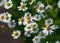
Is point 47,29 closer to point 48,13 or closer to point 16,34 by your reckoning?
point 48,13

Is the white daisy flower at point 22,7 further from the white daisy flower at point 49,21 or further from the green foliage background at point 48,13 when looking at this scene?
the white daisy flower at point 49,21

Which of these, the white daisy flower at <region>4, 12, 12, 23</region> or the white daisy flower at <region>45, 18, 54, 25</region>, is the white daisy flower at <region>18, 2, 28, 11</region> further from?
the white daisy flower at <region>45, 18, 54, 25</region>

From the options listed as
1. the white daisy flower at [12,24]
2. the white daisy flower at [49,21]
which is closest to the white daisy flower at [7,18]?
the white daisy flower at [12,24]

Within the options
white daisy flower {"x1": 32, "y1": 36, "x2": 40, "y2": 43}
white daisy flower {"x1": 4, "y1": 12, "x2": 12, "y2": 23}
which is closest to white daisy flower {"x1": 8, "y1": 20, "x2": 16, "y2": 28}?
white daisy flower {"x1": 4, "y1": 12, "x2": 12, "y2": 23}

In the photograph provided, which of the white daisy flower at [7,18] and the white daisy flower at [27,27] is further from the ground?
the white daisy flower at [7,18]

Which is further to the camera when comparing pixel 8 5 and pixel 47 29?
pixel 8 5

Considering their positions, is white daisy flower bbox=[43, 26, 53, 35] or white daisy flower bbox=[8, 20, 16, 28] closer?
white daisy flower bbox=[43, 26, 53, 35]

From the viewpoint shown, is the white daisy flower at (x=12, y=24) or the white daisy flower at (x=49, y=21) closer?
the white daisy flower at (x=49, y=21)

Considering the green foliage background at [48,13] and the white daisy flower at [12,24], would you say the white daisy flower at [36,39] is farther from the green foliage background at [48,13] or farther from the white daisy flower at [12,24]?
the white daisy flower at [12,24]

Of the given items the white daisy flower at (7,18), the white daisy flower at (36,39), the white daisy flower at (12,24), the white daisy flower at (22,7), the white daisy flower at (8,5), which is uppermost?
the white daisy flower at (8,5)

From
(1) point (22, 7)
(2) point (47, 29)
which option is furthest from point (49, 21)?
(1) point (22, 7)

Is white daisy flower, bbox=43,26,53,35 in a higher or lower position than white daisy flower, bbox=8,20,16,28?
lower

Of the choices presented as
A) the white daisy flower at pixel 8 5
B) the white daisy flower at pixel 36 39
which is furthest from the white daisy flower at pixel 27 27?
the white daisy flower at pixel 8 5

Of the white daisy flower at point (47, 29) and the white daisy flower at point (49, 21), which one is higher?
the white daisy flower at point (49, 21)
